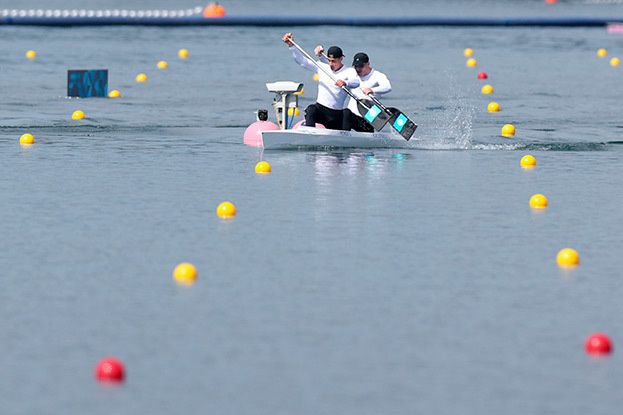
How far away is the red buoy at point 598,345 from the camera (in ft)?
21.2

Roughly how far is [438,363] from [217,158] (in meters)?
8.21

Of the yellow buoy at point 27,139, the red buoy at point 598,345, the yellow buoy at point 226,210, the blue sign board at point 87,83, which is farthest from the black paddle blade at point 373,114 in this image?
the red buoy at point 598,345

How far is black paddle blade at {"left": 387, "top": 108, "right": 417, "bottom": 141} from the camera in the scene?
15.1 meters

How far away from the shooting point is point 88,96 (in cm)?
2080

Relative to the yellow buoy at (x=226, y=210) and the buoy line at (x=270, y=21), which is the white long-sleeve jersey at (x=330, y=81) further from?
the buoy line at (x=270, y=21)

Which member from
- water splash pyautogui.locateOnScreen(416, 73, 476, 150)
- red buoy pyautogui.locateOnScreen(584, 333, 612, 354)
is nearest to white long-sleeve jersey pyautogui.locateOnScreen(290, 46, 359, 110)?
water splash pyautogui.locateOnScreen(416, 73, 476, 150)

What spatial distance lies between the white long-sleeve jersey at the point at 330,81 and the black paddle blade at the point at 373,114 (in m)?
0.26

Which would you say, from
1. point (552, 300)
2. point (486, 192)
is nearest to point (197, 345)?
point (552, 300)

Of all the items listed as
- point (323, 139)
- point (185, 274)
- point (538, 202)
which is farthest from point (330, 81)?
point (185, 274)

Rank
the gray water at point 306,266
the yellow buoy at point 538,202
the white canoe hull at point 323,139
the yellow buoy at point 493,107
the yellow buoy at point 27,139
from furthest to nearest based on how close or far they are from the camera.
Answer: the yellow buoy at point 493,107 < the yellow buoy at point 27,139 < the white canoe hull at point 323,139 < the yellow buoy at point 538,202 < the gray water at point 306,266

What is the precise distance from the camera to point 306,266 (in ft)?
27.5

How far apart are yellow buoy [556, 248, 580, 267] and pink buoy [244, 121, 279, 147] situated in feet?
23.4

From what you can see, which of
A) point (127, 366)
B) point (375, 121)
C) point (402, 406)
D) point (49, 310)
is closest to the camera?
point (402, 406)

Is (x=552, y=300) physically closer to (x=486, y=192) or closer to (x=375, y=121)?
(x=486, y=192)
